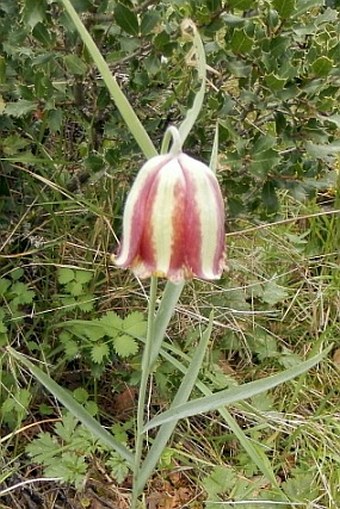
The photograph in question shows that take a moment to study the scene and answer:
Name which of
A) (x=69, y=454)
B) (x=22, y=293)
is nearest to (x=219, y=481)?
(x=69, y=454)

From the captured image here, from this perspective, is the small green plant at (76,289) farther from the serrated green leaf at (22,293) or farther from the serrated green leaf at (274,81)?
the serrated green leaf at (274,81)

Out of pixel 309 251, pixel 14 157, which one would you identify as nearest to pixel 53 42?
pixel 14 157

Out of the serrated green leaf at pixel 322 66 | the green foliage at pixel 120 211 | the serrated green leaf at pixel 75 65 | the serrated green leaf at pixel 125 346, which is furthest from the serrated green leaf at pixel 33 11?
the serrated green leaf at pixel 125 346

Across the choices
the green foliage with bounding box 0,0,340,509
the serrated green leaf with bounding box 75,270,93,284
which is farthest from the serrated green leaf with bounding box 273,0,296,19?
the serrated green leaf with bounding box 75,270,93,284

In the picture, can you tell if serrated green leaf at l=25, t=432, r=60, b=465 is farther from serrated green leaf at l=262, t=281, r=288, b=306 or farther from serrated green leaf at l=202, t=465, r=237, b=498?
serrated green leaf at l=262, t=281, r=288, b=306

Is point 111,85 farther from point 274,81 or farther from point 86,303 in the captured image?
point 86,303

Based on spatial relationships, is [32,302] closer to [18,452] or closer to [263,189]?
[18,452]
